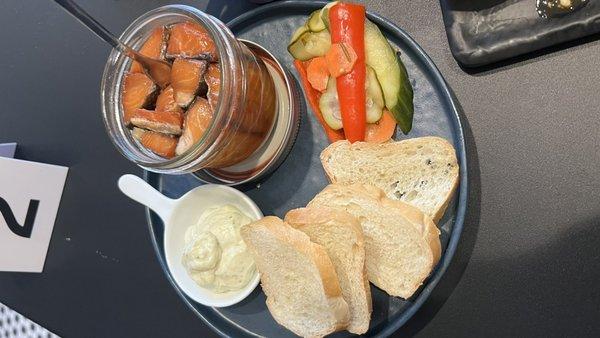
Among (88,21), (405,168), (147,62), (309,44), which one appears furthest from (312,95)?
(88,21)

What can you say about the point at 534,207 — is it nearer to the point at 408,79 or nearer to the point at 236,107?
the point at 408,79

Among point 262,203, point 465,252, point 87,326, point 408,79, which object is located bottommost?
point 465,252

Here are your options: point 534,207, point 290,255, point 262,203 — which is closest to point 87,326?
point 262,203

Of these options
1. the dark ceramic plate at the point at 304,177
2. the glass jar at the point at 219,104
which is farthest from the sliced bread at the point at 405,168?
the glass jar at the point at 219,104

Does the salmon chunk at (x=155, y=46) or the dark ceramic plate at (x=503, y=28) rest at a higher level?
the salmon chunk at (x=155, y=46)

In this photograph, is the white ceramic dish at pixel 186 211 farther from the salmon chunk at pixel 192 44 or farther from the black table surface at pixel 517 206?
the salmon chunk at pixel 192 44

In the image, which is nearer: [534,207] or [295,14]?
[534,207]
